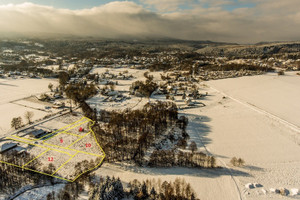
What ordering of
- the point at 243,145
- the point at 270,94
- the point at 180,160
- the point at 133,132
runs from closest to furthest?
the point at 180,160, the point at 243,145, the point at 133,132, the point at 270,94

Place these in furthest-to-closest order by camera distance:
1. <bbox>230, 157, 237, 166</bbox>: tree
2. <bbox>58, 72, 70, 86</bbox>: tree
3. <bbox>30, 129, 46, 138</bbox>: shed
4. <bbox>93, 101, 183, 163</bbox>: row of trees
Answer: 1. <bbox>58, 72, 70, 86</bbox>: tree
2. <bbox>30, 129, 46, 138</bbox>: shed
3. <bbox>93, 101, 183, 163</bbox>: row of trees
4. <bbox>230, 157, 237, 166</bbox>: tree

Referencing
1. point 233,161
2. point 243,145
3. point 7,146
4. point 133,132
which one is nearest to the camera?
point 233,161

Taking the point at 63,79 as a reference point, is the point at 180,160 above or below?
below

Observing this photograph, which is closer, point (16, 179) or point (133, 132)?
point (16, 179)

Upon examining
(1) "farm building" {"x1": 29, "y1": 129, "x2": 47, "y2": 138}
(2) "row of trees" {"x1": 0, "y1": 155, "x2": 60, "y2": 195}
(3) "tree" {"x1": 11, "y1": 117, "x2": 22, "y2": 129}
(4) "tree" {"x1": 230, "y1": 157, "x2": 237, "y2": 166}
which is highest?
(3) "tree" {"x1": 11, "y1": 117, "x2": 22, "y2": 129}

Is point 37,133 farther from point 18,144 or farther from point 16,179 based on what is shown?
point 16,179

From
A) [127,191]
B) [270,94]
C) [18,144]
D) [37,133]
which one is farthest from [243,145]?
[18,144]

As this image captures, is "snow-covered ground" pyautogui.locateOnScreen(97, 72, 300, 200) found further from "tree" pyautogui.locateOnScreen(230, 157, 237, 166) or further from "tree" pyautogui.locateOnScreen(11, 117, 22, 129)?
"tree" pyautogui.locateOnScreen(11, 117, 22, 129)

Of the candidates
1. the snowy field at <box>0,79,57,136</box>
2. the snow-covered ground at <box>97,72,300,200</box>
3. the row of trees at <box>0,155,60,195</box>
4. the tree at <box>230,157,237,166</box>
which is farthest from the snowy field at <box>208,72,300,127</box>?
the snowy field at <box>0,79,57,136</box>
